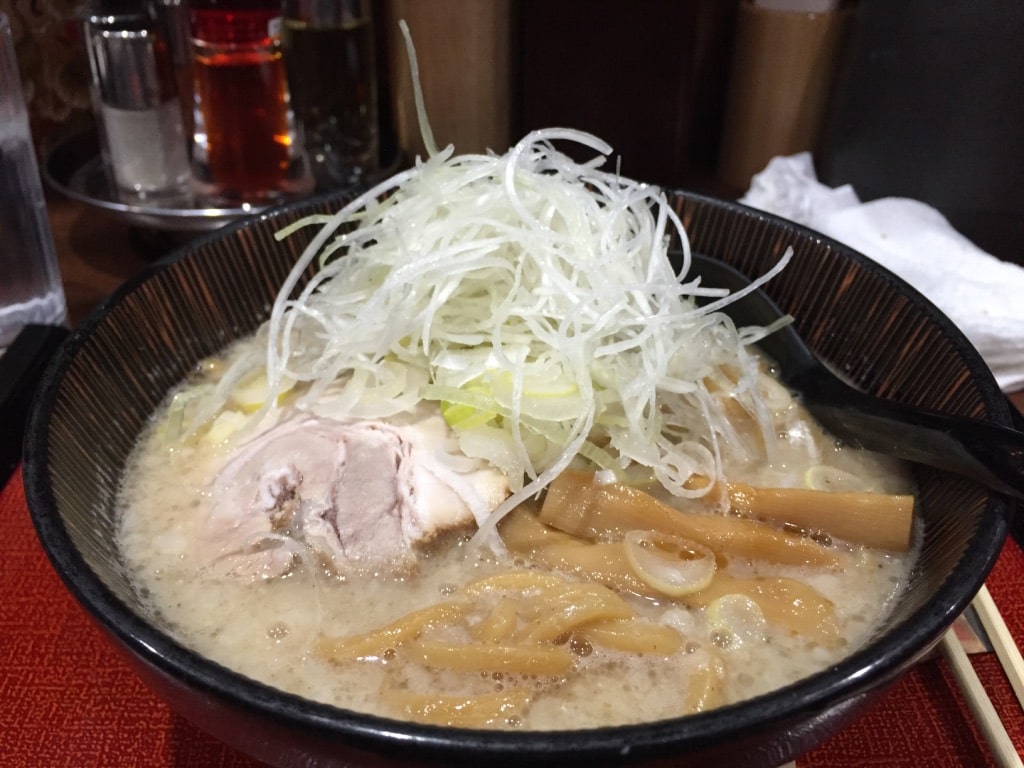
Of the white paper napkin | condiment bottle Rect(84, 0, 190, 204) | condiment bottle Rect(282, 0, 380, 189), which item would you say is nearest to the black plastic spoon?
the white paper napkin

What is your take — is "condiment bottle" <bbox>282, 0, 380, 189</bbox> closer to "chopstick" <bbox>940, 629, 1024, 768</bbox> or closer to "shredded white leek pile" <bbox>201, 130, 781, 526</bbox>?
"shredded white leek pile" <bbox>201, 130, 781, 526</bbox>

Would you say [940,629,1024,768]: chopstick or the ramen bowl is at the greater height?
the ramen bowl

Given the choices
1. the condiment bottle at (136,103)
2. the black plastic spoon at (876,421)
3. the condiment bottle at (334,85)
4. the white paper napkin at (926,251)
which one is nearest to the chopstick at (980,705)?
the black plastic spoon at (876,421)

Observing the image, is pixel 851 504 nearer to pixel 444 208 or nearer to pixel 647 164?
pixel 444 208

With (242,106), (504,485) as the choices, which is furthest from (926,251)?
(242,106)

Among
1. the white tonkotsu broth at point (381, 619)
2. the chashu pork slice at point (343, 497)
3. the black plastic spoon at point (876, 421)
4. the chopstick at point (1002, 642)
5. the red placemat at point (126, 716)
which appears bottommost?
the red placemat at point (126, 716)

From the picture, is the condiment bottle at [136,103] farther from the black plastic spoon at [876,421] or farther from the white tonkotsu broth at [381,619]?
the black plastic spoon at [876,421]
